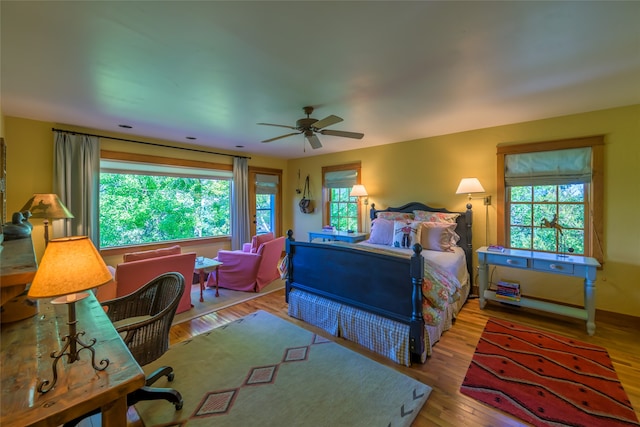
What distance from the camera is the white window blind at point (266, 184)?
622 centimetres

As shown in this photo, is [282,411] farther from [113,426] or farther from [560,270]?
[560,270]

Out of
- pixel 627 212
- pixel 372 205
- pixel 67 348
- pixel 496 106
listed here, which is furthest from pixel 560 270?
pixel 67 348

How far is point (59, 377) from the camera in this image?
0.93 metres

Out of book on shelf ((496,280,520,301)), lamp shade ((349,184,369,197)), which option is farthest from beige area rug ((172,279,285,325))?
book on shelf ((496,280,520,301))

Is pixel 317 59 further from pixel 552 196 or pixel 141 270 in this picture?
pixel 552 196

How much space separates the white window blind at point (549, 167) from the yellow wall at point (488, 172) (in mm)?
185

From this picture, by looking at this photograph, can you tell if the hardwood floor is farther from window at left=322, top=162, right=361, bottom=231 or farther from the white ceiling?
the white ceiling

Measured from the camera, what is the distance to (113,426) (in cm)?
93

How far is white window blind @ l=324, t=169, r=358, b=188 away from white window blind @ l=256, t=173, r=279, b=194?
1368 millimetres

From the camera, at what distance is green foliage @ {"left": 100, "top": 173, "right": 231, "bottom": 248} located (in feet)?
14.3

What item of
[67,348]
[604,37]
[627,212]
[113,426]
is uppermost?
[604,37]

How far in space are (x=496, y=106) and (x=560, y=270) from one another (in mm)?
2005

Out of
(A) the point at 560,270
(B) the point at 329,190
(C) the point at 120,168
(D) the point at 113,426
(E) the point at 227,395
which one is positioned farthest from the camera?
(B) the point at 329,190

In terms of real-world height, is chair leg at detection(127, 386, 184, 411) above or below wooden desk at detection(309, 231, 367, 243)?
below
